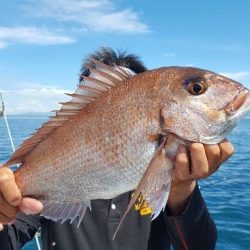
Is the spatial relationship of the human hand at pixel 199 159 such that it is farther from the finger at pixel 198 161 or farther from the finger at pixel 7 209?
the finger at pixel 7 209

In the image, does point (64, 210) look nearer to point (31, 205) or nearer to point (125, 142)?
point (31, 205)

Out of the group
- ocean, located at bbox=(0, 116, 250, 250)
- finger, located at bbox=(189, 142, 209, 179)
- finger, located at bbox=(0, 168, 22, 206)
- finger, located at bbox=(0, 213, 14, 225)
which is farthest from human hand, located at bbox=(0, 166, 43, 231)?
ocean, located at bbox=(0, 116, 250, 250)

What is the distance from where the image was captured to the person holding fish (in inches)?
91.7

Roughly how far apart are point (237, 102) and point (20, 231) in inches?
97.8

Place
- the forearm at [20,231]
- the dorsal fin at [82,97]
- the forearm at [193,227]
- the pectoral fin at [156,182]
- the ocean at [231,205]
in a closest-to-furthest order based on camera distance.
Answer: the pectoral fin at [156,182] → the dorsal fin at [82,97] → the forearm at [193,227] → the forearm at [20,231] → the ocean at [231,205]

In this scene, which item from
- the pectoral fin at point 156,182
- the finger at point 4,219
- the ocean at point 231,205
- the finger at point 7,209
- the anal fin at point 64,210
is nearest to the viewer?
the pectoral fin at point 156,182

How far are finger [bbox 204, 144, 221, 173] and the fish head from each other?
8 cm

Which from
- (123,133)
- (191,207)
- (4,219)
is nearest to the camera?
(123,133)

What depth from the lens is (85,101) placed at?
255 centimetres

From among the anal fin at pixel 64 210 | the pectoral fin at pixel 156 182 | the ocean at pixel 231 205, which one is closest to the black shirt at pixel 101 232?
the anal fin at pixel 64 210

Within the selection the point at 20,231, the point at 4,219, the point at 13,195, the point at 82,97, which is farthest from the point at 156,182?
the point at 20,231

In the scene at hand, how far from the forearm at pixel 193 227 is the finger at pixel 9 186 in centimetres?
123

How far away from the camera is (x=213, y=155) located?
246 cm

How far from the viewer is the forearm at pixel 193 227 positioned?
10.5ft
